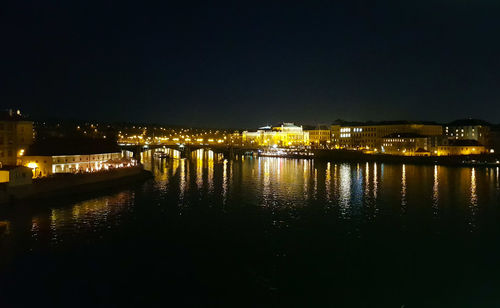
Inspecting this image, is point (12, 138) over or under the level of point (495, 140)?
over

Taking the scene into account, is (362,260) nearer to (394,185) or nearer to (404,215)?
(404,215)

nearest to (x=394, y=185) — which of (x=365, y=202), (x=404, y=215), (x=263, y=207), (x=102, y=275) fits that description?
(x=365, y=202)

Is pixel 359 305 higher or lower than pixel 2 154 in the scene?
lower

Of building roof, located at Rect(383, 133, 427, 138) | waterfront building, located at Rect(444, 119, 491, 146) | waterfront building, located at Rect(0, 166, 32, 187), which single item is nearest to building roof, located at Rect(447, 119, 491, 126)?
waterfront building, located at Rect(444, 119, 491, 146)

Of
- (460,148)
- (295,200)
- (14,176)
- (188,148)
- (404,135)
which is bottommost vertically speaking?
(295,200)

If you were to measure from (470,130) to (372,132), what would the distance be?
13296mm

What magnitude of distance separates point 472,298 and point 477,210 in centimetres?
975

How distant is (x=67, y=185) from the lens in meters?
18.9

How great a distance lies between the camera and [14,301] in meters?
7.94

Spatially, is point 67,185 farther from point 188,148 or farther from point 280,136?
point 280,136

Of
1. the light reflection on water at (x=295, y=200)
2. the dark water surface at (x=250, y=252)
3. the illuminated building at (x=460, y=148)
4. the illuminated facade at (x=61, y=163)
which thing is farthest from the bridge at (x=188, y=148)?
the dark water surface at (x=250, y=252)

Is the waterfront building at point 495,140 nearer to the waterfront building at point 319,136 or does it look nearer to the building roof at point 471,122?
the building roof at point 471,122

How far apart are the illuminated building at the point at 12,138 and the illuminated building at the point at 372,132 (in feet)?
158

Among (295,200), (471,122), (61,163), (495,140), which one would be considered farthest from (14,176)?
(495,140)
